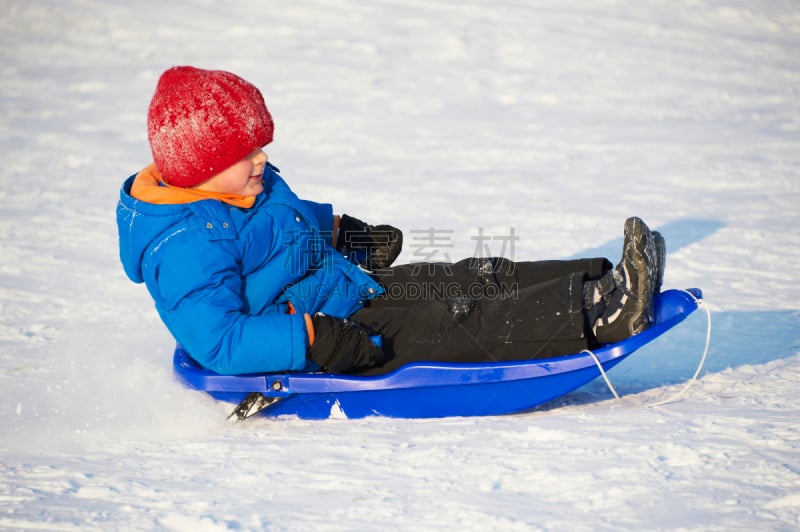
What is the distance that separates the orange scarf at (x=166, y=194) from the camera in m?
2.75

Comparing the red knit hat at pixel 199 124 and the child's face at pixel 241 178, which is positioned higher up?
the red knit hat at pixel 199 124

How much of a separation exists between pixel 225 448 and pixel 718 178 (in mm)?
4073

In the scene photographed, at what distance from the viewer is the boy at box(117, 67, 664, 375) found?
268 cm

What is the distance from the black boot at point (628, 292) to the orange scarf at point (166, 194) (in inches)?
43.8

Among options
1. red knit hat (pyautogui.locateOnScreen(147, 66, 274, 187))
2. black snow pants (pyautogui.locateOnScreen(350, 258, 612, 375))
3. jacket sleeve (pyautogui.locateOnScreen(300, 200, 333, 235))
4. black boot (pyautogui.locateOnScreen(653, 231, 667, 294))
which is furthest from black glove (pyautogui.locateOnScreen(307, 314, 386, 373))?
black boot (pyautogui.locateOnScreen(653, 231, 667, 294))

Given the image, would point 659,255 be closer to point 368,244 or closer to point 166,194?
point 368,244

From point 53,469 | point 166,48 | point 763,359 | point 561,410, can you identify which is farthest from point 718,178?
point 166,48

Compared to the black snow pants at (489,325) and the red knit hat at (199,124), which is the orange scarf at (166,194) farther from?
the black snow pants at (489,325)

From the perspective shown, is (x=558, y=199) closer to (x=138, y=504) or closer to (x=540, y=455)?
(x=540, y=455)

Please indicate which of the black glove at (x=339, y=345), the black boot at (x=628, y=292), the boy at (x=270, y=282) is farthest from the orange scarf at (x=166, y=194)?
the black boot at (x=628, y=292)

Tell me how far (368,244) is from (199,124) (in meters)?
0.95

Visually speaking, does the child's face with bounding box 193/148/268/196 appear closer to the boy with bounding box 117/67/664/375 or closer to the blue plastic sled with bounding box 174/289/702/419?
the boy with bounding box 117/67/664/375

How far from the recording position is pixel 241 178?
2.82 m

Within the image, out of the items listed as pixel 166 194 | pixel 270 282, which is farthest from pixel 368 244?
pixel 166 194
